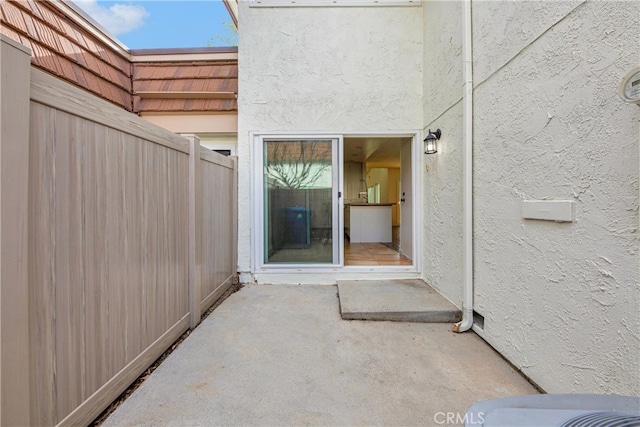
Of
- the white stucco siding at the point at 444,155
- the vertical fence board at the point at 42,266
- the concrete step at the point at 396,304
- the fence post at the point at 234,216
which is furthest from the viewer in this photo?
the fence post at the point at 234,216

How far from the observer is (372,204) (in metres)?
6.52

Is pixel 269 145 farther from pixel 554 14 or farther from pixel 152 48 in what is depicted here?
pixel 554 14

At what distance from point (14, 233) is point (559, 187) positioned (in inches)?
108

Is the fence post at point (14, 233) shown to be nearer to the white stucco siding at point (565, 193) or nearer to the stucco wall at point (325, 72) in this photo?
the white stucco siding at point (565, 193)

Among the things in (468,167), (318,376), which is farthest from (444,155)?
(318,376)

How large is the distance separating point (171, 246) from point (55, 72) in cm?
270

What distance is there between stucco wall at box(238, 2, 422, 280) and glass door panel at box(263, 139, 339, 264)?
29 centimetres

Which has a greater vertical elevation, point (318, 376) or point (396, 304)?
point (396, 304)

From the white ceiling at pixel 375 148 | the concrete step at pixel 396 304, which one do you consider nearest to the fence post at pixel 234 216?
the concrete step at pixel 396 304

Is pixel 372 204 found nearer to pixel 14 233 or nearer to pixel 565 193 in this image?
pixel 565 193

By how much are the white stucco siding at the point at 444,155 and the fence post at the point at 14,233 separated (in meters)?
3.16

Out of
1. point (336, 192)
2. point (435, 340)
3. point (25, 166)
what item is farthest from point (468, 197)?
point (25, 166)

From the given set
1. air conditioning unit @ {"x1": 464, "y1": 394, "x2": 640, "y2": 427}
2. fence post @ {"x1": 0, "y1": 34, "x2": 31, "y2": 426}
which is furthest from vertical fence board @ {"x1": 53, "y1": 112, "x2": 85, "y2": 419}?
air conditioning unit @ {"x1": 464, "y1": 394, "x2": 640, "y2": 427}

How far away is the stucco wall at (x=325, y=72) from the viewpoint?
154 inches
